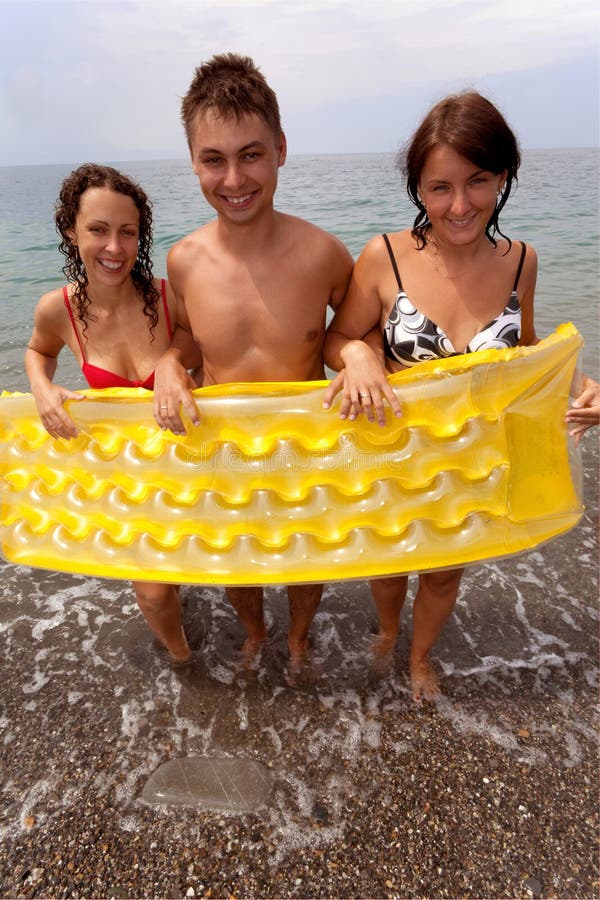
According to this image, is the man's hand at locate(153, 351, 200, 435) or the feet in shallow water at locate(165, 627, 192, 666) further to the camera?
the feet in shallow water at locate(165, 627, 192, 666)

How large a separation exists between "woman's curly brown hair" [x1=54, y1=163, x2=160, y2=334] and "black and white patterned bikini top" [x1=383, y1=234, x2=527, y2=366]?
0.95 m

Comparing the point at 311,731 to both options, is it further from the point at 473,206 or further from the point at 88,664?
the point at 473,206

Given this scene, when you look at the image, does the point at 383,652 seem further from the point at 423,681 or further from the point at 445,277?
the point at 445,277

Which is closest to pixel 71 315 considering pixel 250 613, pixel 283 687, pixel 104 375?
pixel 104 375

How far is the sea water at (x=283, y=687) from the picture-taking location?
2.16 metres

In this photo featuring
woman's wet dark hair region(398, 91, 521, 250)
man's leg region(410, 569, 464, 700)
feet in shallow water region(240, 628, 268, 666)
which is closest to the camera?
woman's wet dark hair region(398, 91, 521, 250)

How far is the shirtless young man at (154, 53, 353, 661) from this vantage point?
1886 millimetres

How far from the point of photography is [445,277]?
199cm

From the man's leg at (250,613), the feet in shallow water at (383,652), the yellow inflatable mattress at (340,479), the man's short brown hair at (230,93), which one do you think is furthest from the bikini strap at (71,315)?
the feet in shallow water at (383,652)

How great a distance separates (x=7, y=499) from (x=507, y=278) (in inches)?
79.1

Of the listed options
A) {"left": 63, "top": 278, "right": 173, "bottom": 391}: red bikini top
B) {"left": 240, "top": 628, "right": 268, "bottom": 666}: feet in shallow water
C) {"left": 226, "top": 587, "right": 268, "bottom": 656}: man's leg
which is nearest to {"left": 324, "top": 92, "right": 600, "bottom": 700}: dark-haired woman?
{"left": 63, "top": 278, "right": 173, "bottom": 391}: red bikini top

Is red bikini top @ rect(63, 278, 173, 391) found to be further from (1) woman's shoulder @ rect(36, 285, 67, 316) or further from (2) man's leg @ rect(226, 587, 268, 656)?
(2) man's leg @ rect(226, 587, 268, 656)

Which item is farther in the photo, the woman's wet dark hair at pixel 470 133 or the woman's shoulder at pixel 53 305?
the woman's shoulder at pixel 53 305

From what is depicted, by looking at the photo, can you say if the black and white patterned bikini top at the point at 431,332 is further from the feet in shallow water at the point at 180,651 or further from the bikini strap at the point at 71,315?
the feet in shallow water at the point at 180,651
